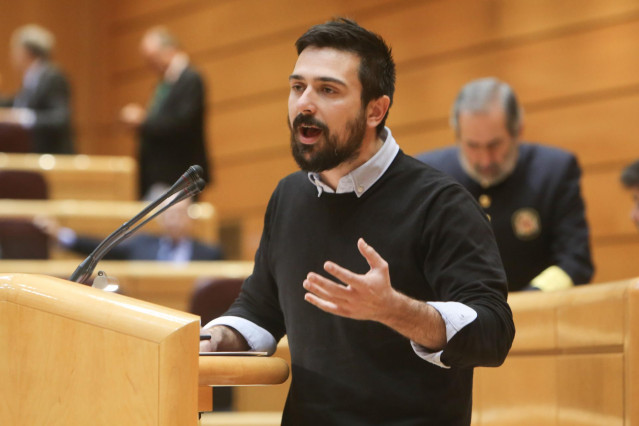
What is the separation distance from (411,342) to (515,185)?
120 cm

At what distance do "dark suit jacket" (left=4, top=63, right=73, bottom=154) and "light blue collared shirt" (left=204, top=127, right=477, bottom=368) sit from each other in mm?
3807

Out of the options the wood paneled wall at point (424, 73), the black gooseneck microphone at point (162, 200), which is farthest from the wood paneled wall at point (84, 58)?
the black gooseneck microphone at point (162, 200)

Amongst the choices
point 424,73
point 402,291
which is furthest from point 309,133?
point 424,73

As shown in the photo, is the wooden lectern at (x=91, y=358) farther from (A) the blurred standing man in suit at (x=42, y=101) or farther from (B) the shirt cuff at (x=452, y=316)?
(A) the blurred standing man in suit at (x=42, y=101)

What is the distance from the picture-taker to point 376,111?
1.44 metres

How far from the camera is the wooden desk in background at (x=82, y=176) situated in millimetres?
4723

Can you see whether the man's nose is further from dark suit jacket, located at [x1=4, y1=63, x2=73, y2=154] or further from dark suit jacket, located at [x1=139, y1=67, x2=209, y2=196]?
dark suit jacket, located at [x1=4, y1=63, x2=73, y2=154]

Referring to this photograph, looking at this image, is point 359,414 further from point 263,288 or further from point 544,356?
point 544,356

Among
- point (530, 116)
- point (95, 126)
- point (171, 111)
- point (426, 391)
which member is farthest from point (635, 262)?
point (95, 126)

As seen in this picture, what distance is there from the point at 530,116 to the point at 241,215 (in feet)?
6.79

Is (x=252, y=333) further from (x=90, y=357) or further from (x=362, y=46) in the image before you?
(x=362, y=46)

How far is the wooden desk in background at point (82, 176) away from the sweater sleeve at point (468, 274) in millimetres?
3671

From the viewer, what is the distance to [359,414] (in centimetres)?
135

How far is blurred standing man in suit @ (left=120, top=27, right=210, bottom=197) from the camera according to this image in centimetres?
469
